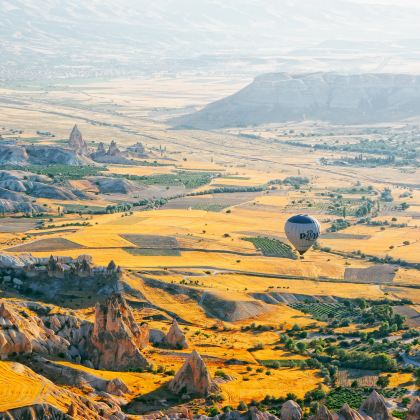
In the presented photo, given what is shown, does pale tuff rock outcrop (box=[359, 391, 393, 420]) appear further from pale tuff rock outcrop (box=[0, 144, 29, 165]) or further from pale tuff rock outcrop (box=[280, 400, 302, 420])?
pale tuff rock outcrop (box=[0, 144, 29, 165])

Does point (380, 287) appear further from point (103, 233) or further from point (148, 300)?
point (103, 233)

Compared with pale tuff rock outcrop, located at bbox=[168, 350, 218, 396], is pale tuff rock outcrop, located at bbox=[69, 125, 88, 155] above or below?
above

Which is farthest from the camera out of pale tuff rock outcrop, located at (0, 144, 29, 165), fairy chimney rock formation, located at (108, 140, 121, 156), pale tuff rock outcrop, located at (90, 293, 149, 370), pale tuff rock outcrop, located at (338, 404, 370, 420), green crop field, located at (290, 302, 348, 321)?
fairy chimney rock formation, located at (108, 140, 121, 156)

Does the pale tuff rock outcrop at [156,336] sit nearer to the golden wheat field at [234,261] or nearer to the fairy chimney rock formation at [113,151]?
the golden wheat field at [234,261]

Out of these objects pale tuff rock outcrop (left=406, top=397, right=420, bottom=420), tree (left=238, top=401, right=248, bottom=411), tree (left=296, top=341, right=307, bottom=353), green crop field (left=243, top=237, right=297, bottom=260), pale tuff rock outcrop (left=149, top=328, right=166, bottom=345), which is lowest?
tree (left=296, top=341, right=307, bottom=353)

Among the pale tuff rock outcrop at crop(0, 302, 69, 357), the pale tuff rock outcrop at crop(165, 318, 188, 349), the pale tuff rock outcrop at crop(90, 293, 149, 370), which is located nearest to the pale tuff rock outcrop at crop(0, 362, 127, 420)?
the pale tuff rock outcrop at crop(0, 302, 69, 357)

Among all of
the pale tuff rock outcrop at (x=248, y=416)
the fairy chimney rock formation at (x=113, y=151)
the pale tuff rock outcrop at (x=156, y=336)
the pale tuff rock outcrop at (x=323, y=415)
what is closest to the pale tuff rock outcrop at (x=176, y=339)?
the pale tuff rock outcrop at (x=156, y=336)

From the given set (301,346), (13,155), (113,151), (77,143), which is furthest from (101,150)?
(301,346)

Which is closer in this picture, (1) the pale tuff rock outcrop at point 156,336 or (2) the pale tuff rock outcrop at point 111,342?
(2) the pale tuff rock outcrop at point 111,342

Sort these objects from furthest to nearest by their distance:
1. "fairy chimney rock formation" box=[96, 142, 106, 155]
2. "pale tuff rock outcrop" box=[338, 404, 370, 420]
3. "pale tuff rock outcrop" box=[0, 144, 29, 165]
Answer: "fairy chimney rock formation" box=[96, 142, 106, 155] → "pale tuff rock outcrop" box=[0, 144, 29, 165] → "pale tuff rock outcrop" box=[338, 404, 370, 420]
